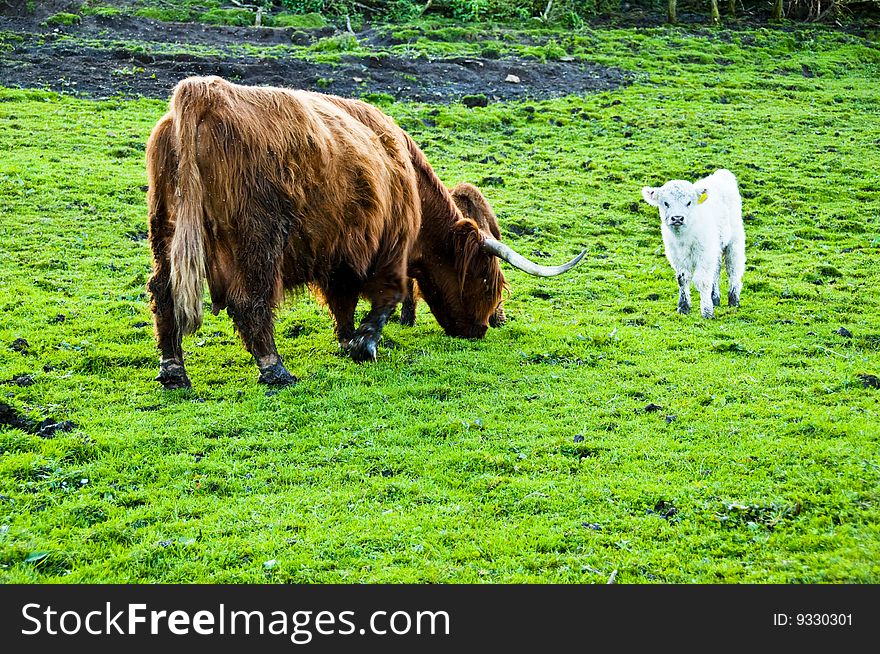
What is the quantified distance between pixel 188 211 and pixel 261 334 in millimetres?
1304

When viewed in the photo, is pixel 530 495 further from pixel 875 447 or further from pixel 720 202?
pixel 720 202

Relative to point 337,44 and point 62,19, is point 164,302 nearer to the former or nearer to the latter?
point 337,44

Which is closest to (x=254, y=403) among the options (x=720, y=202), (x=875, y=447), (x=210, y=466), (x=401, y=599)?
(x=210, y=466)

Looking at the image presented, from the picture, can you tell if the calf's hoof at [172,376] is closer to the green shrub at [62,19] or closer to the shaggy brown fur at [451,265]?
the shaggy brown fur at [451,265]

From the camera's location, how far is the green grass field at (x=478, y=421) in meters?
4.69

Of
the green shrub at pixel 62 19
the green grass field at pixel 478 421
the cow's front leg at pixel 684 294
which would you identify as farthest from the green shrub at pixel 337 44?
the cow's front leg at pixel 684 294

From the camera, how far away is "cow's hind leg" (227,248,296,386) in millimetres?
7027

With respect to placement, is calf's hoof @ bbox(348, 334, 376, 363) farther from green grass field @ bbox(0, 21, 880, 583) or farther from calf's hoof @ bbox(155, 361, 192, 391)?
calf's hoof @ bbox(155, 361, 192, 391)

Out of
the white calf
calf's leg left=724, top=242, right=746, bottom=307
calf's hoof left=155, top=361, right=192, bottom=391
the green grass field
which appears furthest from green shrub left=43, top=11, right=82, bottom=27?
calf's leg left=724, top=242, right=746, bottom=307

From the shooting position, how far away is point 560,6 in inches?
1240

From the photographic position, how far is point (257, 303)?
7.11 meters

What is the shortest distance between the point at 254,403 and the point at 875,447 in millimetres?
5088

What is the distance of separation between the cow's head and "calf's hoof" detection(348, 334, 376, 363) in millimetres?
1273

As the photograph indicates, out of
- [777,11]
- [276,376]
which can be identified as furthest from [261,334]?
[777,11]
